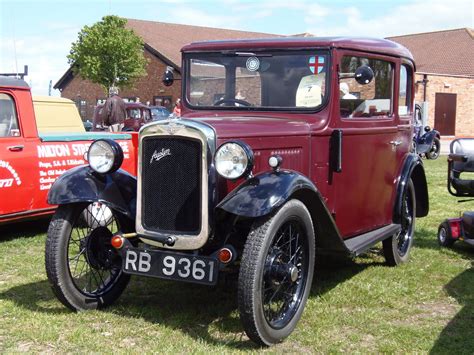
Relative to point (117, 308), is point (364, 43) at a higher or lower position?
higher

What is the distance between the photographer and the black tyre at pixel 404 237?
17.2 ft

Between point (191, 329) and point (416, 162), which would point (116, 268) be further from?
point (416, 162)

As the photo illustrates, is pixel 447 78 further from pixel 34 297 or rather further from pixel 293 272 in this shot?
pixel 34 297

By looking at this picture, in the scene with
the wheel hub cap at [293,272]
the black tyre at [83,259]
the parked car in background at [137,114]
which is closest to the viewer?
the wheel hub cap at [293,272]

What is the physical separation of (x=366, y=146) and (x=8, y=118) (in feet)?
12.0

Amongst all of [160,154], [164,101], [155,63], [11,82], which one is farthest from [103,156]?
[155,63]

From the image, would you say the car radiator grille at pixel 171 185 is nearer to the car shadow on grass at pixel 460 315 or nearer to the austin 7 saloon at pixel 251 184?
the austin 7 saloon at pixel 251 184

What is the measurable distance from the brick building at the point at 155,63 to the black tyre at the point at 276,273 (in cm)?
2595

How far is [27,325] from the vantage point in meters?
3.73

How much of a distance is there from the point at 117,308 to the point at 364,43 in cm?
277

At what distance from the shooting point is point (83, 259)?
427 cm

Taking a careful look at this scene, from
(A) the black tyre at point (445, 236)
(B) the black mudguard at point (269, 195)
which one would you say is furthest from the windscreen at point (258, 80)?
(A) the black tyre at point (445, 236)

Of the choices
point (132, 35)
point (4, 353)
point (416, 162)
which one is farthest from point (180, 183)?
point (132, 35)

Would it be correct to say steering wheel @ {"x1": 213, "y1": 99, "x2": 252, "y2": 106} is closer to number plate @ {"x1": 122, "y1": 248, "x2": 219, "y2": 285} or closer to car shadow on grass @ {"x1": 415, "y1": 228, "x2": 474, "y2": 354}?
number plate @ {"x1": 122, "y1": 248, "x2": 219, "y2": 285}
